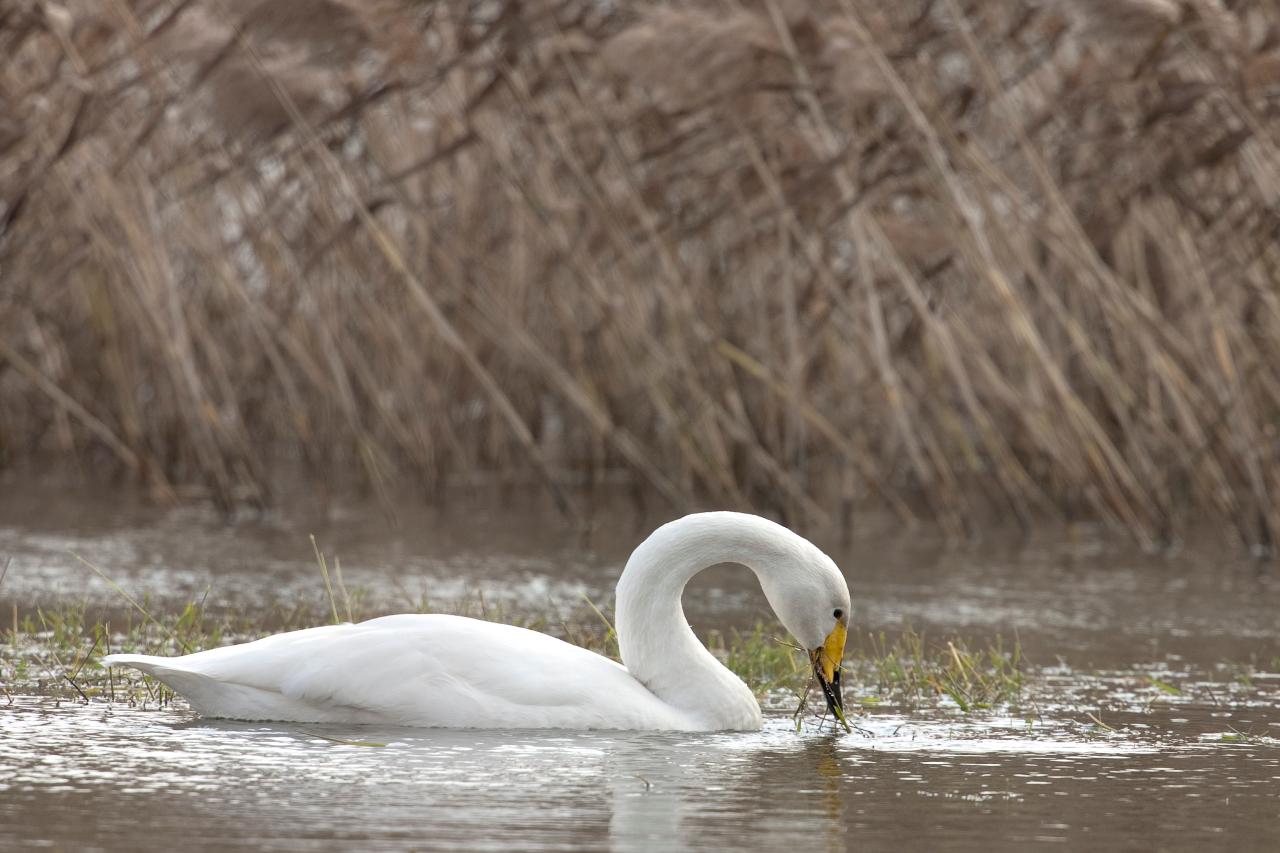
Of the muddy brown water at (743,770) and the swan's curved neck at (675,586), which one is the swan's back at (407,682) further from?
the swan's curved neck at (675,586)

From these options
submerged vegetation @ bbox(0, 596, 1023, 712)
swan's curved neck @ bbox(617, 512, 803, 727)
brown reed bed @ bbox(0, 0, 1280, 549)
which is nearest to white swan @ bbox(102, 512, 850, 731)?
swan's curved neck @ bbox(617, 512, 803, 727)

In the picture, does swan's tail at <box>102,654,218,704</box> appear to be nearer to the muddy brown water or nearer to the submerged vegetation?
the muddy brown water

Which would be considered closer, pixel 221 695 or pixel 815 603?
pixel 221 695

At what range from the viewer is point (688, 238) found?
1169cm

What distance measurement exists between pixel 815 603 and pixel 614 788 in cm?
117

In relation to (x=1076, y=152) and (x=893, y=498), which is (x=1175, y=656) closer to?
(x=893, y=498)

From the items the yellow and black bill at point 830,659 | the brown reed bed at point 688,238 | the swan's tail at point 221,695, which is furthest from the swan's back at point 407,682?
the brown reed bed at point 688,238

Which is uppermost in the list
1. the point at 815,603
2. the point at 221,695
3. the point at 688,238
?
the point at 688,238

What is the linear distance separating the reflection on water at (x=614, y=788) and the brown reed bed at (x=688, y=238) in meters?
4.27

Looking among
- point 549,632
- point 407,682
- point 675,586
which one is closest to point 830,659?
point 675,586

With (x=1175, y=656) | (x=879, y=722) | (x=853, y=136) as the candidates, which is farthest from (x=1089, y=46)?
(x=879, y=722)

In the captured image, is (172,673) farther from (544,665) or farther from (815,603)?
(815,603)

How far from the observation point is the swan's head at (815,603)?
18.7ft

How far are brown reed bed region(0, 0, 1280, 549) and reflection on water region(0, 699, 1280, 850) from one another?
4.27 meters
